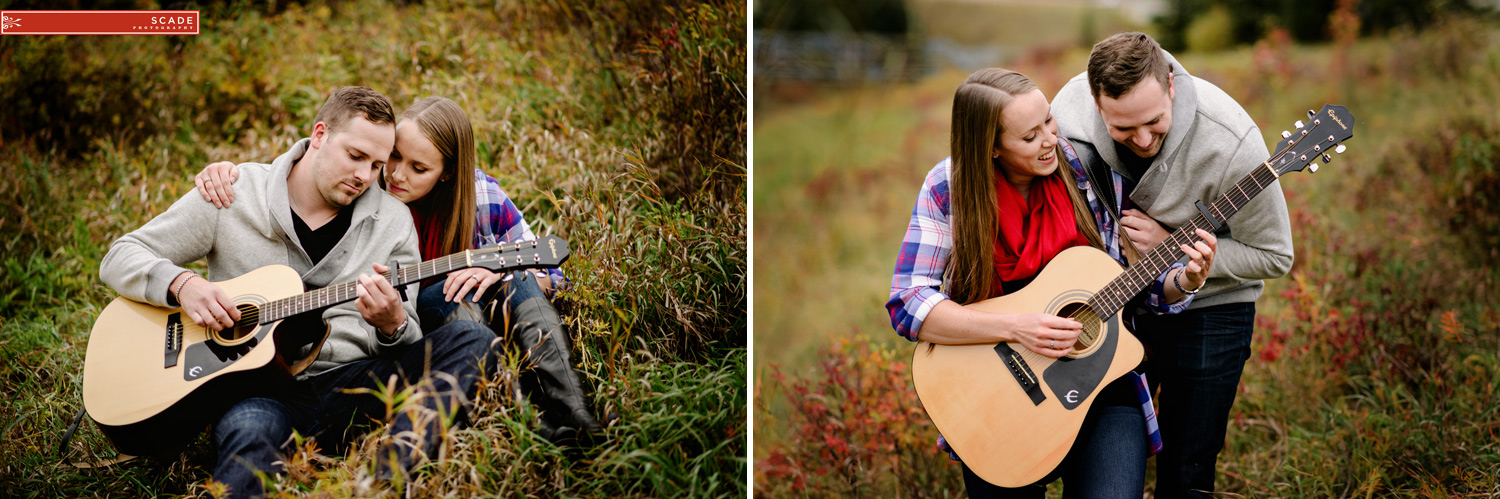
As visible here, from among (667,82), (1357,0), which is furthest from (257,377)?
(1357,0)

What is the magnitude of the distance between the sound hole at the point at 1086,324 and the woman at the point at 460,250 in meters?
1.54

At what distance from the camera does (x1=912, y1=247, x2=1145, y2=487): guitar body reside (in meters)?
2.71

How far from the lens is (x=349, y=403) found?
9.04 feet

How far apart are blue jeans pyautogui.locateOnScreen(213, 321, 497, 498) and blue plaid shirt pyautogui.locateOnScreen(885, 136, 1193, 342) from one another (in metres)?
1.34

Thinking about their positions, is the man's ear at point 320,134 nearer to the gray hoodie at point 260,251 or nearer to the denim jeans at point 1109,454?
the gray hoodie at point 260,251

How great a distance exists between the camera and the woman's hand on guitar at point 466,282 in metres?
2.83

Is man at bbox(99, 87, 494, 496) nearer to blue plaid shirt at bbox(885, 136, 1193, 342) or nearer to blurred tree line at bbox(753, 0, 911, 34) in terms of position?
blue plaid shirt at bbox(885, 136, 1193, 342)

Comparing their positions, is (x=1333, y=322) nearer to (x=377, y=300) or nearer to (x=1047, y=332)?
(x=1047, y=332)

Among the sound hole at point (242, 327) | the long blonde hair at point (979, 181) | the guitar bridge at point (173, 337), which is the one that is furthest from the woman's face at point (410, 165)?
the long blonde hair at point (979, 181)

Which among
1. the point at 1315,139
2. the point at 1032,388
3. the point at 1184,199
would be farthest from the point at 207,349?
the point at 1315,139

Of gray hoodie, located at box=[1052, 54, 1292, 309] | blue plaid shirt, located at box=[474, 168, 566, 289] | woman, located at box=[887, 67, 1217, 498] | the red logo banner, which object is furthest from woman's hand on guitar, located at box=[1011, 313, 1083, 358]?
the red logo banner

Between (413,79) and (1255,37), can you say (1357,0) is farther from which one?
(413,79)

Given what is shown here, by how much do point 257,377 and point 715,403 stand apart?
4.61ft

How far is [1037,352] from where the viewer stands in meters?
2.72
